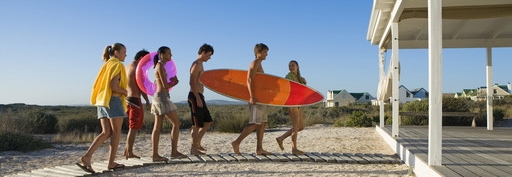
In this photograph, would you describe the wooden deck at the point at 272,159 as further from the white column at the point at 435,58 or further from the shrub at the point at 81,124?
the shrub at the point at 81,124

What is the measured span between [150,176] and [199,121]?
1.21 m

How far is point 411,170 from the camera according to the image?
5.82 meters

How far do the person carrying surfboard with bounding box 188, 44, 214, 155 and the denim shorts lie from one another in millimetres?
1220

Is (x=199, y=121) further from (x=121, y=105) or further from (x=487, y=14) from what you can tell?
(x=487, y=14)

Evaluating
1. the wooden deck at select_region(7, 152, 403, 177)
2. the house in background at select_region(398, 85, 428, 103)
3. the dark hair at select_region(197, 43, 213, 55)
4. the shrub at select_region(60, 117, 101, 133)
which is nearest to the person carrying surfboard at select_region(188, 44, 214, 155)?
the dark hair at select_region(197, 43, 213, 55)

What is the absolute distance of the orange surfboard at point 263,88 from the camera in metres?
6.98

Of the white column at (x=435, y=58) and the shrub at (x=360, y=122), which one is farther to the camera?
the shrub at (x=360, y=122)

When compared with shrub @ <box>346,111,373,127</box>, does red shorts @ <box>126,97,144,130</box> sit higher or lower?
higher

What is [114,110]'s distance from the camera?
561 centimetres

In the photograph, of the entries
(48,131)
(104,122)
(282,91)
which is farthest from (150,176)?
(48,131)

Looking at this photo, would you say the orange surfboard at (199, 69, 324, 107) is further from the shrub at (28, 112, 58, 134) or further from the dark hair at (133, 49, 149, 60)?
the shrub at (28, 112, 58, 134)

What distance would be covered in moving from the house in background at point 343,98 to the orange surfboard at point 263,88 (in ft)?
179

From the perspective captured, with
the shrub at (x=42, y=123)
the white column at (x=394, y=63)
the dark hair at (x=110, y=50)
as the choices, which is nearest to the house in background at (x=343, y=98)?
the shrub at (x=42, y=123)

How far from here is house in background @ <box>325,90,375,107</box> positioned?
62.7 m
